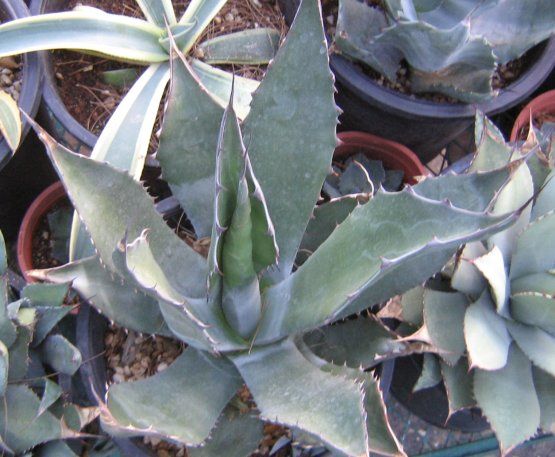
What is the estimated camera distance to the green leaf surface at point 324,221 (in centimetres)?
82

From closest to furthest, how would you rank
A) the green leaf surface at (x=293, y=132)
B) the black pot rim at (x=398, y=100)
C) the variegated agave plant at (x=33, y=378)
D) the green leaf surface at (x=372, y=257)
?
1. the green leaf surface at (x=372, y=257)
2. the green leaf surface at (x=293, y=132)
3. the variegated agave plant at (x=33, y=378)
4. the black pot rim at (x=398, y=100)

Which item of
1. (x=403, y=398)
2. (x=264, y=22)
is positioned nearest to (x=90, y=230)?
(x=264, y=22)

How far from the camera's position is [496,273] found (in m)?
0.86

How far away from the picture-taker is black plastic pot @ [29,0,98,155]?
1.03m

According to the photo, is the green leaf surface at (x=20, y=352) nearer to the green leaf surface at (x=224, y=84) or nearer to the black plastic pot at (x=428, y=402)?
the green leaf surface at (x=224, y=84)

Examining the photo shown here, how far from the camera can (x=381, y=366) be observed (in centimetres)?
91

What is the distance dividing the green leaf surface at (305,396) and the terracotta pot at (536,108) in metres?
0.80

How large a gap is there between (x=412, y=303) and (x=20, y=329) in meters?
0.58

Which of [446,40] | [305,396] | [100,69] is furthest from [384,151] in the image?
[305,396]

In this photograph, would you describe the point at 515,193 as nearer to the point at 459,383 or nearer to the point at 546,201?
the point at 546,201

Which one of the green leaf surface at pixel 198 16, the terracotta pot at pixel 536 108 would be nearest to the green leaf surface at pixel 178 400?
the green leaf surface at pixel 198 16

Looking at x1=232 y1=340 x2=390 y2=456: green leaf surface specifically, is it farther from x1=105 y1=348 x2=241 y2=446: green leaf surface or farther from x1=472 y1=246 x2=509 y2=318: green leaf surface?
x1=472 y1=246 x2=509 y2=318: green leaf surface

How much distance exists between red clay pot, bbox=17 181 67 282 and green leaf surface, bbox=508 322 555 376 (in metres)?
0.82

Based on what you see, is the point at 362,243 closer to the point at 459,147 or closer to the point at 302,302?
the point at 302,302
